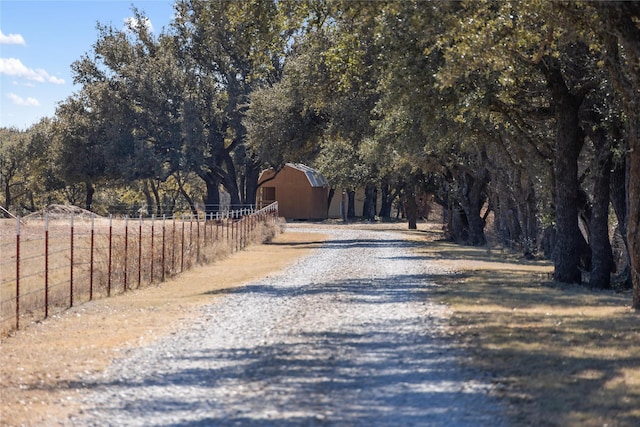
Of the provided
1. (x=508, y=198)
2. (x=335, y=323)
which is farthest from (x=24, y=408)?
(x=508, y=198)

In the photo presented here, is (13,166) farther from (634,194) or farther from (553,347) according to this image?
(553,347)

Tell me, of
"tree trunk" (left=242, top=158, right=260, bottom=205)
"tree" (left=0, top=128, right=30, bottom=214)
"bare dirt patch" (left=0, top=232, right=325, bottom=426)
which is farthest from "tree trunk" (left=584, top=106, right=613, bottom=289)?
"tree" (left=0, top=128, right=30, bottom=214)

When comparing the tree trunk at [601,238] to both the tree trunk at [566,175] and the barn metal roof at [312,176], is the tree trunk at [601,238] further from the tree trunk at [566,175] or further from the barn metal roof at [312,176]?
the barn metal roof at [312,176]

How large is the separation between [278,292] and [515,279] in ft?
22.8

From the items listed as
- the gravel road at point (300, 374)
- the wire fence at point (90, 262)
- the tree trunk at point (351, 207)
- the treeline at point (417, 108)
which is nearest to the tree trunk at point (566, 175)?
the treeline at point (417, 108)

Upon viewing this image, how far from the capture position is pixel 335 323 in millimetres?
14023

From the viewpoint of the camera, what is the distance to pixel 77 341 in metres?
13.1

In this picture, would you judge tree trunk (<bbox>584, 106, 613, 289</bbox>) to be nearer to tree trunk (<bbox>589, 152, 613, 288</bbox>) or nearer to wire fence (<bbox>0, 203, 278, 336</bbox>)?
tree trunk (<bbox>589, 152, 613, 288</bbox>)

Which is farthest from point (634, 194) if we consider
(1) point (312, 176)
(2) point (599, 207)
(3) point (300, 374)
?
(1) point (312, 176)

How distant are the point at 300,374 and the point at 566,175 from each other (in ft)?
45.9

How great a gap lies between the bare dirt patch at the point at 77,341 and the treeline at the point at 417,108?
560cm

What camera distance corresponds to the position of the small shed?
3086 inches

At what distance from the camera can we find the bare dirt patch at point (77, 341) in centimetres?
906

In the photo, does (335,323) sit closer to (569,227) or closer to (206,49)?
(569,227)
